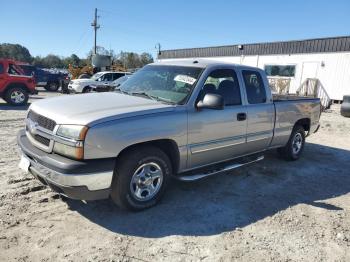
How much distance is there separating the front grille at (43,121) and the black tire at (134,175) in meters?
0.84

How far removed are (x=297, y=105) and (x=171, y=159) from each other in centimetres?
337

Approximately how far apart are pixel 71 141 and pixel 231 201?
244 centimetres

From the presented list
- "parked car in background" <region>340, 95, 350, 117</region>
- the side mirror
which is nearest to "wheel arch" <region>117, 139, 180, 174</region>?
the side mirror

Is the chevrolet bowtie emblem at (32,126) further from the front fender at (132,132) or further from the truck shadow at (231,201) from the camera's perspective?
the truck shadow at (231,201)

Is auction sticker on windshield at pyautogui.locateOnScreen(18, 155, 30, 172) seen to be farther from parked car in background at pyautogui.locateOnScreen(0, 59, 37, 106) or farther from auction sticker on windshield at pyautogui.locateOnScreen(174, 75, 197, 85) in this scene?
parked car in background at pyautogui.locateOnScreen(0, 59, 37, 106)

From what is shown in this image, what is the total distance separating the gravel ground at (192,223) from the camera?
329 cm

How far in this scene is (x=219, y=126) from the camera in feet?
15.2

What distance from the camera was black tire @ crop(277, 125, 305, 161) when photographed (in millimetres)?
6652

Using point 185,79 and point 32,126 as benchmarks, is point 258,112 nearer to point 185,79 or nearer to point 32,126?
point 185,79

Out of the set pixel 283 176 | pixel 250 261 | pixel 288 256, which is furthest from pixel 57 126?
pixel 283 176

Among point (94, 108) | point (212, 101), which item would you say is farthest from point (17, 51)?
point (212, 101)

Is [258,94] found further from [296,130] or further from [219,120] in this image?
[296,130]

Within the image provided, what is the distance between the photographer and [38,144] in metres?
3.79

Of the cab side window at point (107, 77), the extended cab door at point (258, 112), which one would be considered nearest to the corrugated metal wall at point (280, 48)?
the cab side window at point (107, 77)
